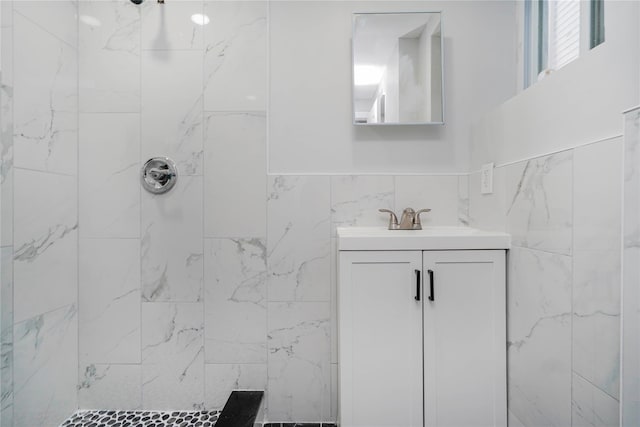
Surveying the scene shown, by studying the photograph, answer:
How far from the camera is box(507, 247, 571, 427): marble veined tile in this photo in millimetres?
1033

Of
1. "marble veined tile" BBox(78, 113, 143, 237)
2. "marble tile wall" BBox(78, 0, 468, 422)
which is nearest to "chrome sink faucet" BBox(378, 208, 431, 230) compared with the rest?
"marble tile wall" BBox(78, 0, 468, 422)

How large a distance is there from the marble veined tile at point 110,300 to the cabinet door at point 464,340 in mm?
1375

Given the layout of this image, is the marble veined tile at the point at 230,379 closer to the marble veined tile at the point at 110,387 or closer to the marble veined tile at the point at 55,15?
the marble veined tile at the point at 110,387

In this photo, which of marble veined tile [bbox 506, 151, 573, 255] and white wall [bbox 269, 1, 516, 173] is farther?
white wall [bbox 269, 1, 516, 173]

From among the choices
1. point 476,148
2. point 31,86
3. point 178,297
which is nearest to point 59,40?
point 31,86

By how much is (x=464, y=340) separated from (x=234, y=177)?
124cm

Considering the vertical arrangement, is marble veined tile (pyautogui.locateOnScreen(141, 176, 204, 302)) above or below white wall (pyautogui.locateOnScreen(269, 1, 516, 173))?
below

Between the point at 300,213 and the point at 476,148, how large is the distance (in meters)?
0.91

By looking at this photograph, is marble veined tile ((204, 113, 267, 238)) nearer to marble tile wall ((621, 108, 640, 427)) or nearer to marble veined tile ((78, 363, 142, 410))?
marble veined tile ((78, 363, 142, 410))

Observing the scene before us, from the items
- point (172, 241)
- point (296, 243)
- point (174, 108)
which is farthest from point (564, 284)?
point (174, 108)

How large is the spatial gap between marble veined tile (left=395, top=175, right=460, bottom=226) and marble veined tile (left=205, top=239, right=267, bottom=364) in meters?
0.75

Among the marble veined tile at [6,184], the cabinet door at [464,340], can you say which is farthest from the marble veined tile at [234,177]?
the cabinet door at [464,340]

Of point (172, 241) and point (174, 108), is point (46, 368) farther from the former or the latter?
point (174, 108)

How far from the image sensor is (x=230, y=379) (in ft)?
5.27
